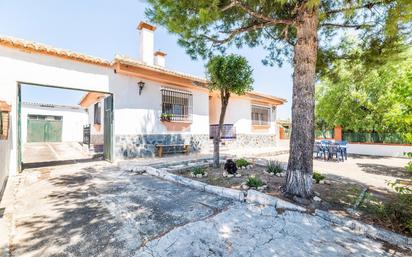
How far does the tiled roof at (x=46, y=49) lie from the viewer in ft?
19.4

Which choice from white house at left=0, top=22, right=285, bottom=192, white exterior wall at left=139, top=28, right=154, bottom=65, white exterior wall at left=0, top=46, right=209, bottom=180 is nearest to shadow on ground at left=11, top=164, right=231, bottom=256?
white exterior wall at left=0, top=46, right=209, bottom=180

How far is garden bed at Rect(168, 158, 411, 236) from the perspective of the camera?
323 centimetres

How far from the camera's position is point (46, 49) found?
6410 millimetres

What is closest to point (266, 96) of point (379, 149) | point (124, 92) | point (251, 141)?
point (251, 141)

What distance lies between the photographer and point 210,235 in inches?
106

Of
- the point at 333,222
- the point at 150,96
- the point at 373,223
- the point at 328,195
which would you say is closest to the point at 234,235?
the point at 333,222

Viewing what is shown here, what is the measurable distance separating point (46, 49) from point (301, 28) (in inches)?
294

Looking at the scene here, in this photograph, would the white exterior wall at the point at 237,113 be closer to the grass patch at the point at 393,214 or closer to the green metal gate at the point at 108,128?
the green metal gate at the point at 108,128

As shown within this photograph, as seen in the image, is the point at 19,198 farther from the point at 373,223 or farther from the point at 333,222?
the point at 373,223

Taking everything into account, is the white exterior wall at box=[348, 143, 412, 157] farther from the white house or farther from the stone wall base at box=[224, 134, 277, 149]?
the white house

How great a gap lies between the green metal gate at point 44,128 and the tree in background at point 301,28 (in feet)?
63.0

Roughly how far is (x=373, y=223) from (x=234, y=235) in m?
2.23

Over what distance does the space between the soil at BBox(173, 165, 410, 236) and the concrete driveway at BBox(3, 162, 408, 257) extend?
616 millimetres

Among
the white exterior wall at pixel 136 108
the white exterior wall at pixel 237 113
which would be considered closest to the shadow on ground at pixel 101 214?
the white exterior wall at pixel 136 108
